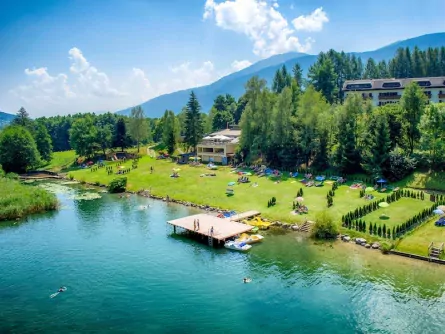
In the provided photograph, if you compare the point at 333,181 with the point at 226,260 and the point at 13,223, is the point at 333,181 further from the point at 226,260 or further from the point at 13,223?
the point at 13,223

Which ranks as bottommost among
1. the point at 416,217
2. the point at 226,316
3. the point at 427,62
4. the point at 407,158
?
the point at 226,316

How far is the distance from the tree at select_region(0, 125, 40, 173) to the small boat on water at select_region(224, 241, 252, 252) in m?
84.0

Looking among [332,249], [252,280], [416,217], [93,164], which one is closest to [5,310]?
[252,280]

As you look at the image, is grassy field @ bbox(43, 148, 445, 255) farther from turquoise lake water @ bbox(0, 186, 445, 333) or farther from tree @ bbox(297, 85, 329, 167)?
tree @ bbox(297, 85, 329, 167)

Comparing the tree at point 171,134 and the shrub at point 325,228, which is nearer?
the shrub at point 325,228

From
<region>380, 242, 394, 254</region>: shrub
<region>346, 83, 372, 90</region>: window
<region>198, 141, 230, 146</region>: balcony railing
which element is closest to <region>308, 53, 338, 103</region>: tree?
<region>346, 83, 372, 90</region>: window

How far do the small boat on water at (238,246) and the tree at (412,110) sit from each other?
4280cm

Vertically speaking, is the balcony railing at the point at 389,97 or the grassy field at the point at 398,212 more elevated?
the balcony railing at the point at 389,97

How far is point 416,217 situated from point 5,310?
48.2 meters

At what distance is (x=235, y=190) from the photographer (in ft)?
246

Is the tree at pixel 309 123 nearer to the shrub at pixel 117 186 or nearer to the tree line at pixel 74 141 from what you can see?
the shrub at pixel 117 186

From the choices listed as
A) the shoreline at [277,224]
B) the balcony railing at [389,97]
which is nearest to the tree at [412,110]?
the shoreline at [277,224]

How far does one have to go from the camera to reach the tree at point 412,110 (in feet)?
245

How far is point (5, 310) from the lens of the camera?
120 feet
